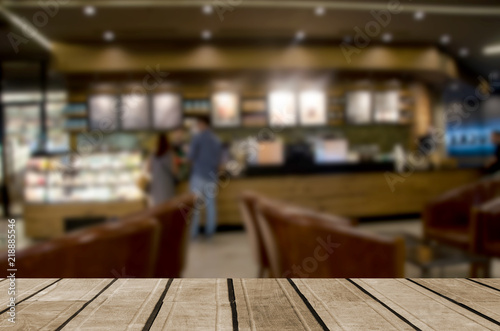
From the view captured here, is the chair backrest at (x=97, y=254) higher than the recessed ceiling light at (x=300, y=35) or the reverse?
the reverse

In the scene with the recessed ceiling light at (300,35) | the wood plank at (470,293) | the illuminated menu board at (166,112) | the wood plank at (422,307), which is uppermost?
the recessed ceiling light at (300,35)

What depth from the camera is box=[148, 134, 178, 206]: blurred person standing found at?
16.3 ft

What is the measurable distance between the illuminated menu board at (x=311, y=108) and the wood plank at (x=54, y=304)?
22.0ft

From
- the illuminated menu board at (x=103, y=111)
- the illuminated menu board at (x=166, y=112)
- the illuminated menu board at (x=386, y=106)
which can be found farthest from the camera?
the illuminated menu board at (x=386, y=106)

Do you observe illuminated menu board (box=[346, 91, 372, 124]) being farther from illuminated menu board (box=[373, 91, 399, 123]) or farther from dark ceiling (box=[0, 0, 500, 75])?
dark ceiling (box=[0, 0, 500, 75])

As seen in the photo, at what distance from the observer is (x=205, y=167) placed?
17.1 ft

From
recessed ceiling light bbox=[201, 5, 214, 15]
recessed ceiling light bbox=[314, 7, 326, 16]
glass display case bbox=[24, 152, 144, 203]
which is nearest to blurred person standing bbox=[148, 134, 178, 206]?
glass display case bbox=[24, 152, 144, 203]

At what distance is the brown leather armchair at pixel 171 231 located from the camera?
7.37 feet

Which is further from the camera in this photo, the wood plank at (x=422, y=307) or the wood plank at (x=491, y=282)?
the wood plank at (x=491, y=282)

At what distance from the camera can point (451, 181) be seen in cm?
648

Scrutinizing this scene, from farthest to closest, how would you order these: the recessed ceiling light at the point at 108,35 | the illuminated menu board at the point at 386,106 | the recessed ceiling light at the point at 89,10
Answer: the illuminated menu board at the point at 386,106 → the recessed ceiling light at the point at 108,35 → the recessed ceiling light at the point at 89,10

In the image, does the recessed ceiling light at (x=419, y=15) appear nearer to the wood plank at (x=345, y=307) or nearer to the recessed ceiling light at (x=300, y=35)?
the recessed ceiling light at (x=300, y=35)

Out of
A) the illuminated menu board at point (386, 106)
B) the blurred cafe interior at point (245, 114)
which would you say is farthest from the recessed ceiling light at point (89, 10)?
the illuminated menu board at point (386, 106)

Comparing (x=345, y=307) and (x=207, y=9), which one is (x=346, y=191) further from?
(x=345, y=307)
